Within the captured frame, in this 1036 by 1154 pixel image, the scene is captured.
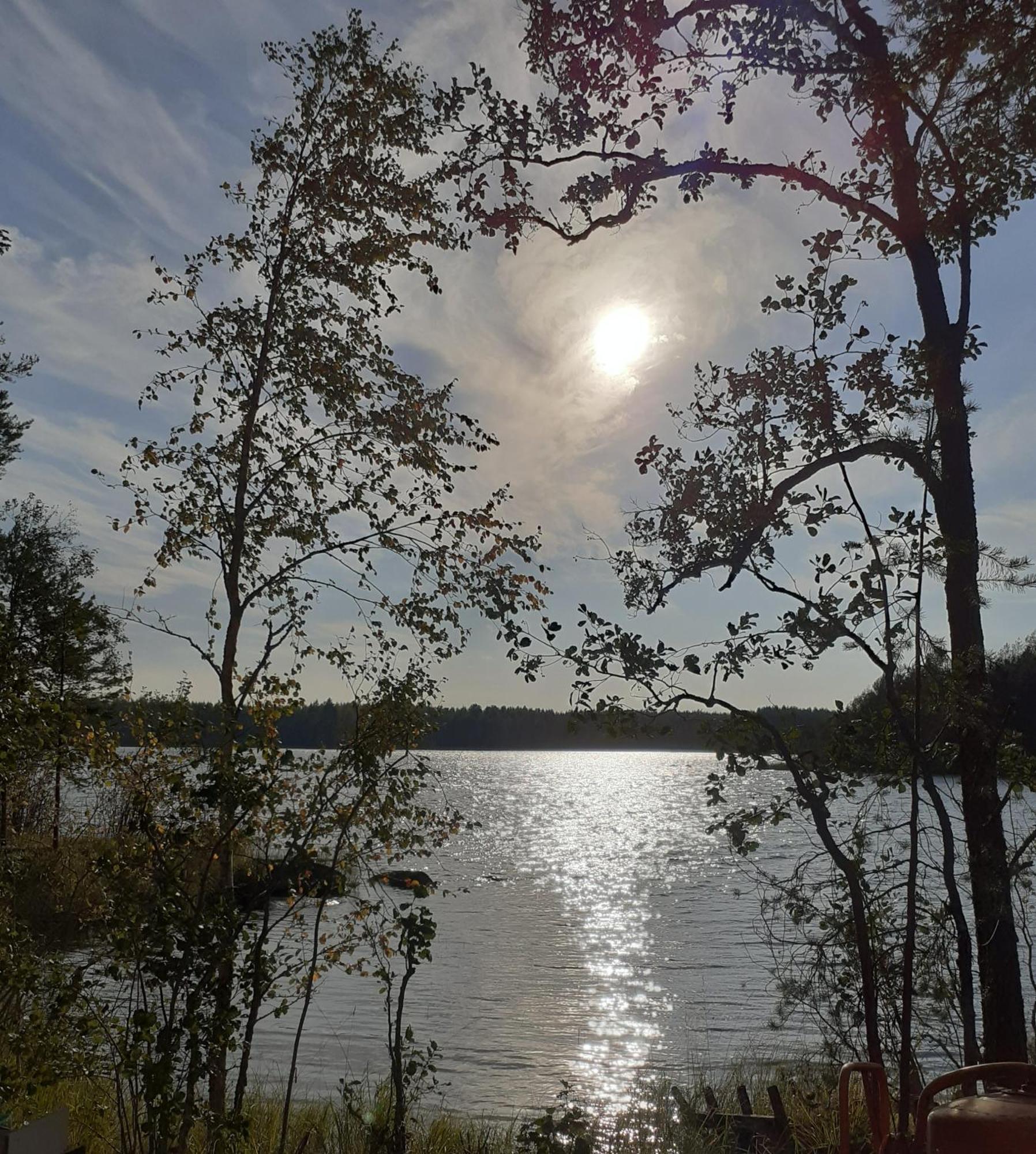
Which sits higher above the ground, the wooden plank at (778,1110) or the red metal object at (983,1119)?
the red metal object at (983,1119)

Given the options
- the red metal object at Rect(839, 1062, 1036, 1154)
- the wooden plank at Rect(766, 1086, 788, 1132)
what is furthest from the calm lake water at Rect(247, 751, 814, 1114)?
the red metal object at Rect(839, 1062, 1036, 1154)

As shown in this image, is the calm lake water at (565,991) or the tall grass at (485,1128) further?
the calm lake water at (565,991)

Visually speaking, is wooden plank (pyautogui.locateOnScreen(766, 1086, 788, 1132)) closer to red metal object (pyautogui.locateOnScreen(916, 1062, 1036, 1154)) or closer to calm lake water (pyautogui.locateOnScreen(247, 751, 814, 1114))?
calm lake water (pyautogui.locateOnScreen(247, 751, 814, 1114))

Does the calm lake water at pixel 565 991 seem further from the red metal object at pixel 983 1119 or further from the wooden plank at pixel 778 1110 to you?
the red metal object at pixel 983 1119

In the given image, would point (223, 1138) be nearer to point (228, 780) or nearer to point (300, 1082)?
point (228, 780)

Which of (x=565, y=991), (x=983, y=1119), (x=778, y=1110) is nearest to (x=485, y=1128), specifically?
(x=778, y=1110)

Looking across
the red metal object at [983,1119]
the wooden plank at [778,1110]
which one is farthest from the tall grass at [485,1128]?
the red metal object at [983,1119]

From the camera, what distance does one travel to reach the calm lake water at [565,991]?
15.8m

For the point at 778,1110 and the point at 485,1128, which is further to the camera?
the point at 485,1128

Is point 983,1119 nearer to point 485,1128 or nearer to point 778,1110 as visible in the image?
point 778,1110

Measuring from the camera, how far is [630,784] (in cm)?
17712

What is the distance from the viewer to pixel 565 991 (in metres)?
22.8

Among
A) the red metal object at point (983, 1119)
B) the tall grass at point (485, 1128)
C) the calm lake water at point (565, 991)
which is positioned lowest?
the calm lake water at point (565, 991)

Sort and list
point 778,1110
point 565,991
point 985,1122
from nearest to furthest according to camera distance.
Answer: point 985,1122, point 778,1110, point 565,991
